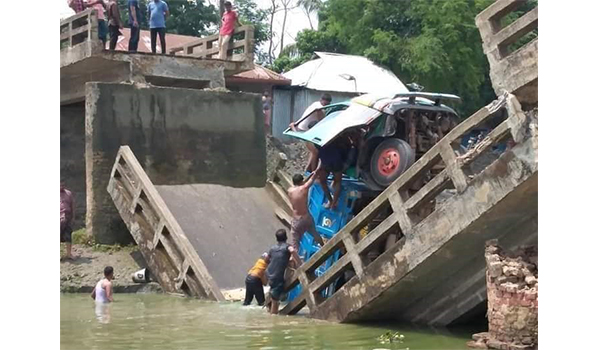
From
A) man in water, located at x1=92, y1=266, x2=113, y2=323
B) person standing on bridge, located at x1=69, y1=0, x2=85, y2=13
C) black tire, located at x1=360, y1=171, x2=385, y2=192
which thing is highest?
person standing on bridge, located at x1=69, y1=0, x2=85, y2=13

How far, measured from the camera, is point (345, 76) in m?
30.4

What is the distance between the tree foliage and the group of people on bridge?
13.0 meters

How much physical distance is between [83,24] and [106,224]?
3752mm

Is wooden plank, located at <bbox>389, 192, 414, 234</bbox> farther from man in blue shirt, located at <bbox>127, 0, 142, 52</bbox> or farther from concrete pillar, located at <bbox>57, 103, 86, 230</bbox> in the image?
concrete pillar, located at <bbox>57, 103, 86, 230</bbox>

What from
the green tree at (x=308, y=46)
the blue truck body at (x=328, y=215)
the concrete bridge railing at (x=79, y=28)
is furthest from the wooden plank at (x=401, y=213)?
the green tree at (x=308, y=46)

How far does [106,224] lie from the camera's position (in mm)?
14781

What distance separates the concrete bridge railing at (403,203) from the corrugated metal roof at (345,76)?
19.9 meters

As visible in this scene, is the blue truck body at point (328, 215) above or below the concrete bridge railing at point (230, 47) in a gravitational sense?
below

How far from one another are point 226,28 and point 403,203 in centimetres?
879

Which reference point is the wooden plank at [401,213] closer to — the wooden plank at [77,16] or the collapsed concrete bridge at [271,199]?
the collapsed concrete bridge at [271,199]

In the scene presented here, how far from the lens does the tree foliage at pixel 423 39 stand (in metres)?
29.3

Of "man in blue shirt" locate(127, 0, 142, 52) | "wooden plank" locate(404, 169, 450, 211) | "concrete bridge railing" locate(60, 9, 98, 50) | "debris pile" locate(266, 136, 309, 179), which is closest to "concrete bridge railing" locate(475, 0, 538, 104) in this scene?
"wooden plank" locate(404, 169, 450, 211)

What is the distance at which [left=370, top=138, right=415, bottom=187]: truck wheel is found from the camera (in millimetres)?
10211

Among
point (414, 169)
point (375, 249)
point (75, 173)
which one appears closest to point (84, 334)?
point (375, 249)
